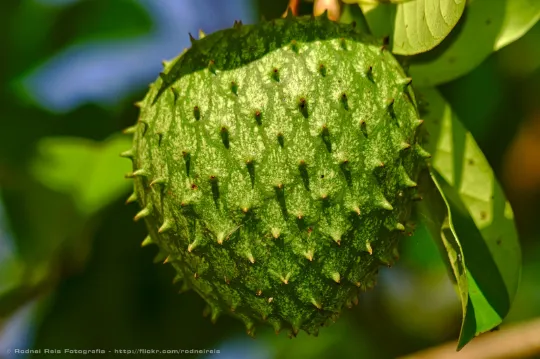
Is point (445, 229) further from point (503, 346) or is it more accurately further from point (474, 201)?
point (503, 346)

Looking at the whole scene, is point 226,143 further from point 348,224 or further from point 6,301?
point 6,301

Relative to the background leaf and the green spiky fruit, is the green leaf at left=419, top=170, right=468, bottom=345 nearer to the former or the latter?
the background leaf

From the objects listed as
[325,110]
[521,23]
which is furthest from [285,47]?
[521,23]

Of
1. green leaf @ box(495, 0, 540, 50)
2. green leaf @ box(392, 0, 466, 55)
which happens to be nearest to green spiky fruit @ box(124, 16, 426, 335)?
green leaf @ box(392, 0, 466, 55)

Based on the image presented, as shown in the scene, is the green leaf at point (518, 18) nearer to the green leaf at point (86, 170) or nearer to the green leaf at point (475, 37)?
the green leaf at point (475, 37)

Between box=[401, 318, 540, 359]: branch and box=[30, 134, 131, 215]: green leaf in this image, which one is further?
box=[30, 134, 131, 215]: green leaf

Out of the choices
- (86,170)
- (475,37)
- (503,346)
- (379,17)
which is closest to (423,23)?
(379,17)
